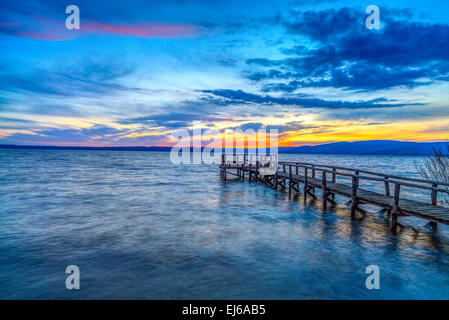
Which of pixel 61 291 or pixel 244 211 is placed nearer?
pixel 61 291

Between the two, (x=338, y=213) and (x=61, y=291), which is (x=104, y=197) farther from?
(x=338, y=213)

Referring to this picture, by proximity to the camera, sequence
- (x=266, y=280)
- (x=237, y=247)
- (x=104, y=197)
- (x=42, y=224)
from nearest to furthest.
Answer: (x=266, y=280) < (x=237, y=247) < (x=42, y=224) < (x=104, y=197)

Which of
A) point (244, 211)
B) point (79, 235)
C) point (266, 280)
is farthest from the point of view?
point (244, 211)

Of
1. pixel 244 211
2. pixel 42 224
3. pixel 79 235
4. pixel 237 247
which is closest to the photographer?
pixel 237 247

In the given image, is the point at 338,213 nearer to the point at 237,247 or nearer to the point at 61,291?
the point at 237,247
